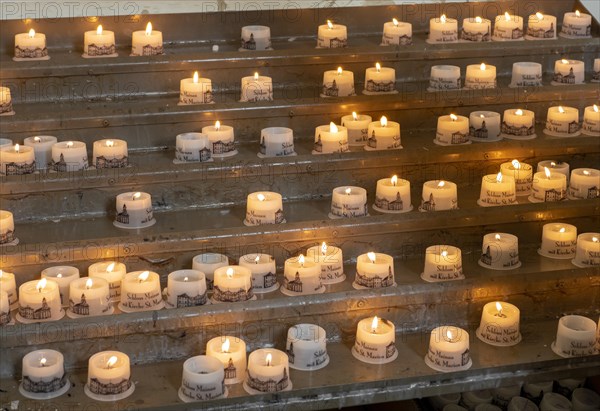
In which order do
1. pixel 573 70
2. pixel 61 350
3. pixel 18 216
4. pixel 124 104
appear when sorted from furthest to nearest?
pixel 573 70 < pixel 124 104 < pixel 18 216 < pixel 61 350

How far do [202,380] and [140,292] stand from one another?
13.0 inches

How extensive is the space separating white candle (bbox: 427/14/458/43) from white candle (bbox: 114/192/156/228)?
1.25m

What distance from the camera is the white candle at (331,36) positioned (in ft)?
12.2

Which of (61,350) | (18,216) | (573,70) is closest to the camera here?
(61,350)

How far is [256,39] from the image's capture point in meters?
3.71

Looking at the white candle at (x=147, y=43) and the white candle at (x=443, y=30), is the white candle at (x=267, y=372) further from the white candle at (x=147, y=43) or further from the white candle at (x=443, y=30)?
the white candle at (x=443, y=30)

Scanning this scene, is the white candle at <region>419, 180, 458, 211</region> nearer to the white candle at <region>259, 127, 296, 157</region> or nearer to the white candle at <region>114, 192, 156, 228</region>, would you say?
the white candle at <region>259, 127, 296, 157</region>

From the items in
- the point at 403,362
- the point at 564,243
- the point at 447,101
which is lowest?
the point at 403,362

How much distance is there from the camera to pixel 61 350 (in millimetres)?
2787

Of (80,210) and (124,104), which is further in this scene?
(124,104)

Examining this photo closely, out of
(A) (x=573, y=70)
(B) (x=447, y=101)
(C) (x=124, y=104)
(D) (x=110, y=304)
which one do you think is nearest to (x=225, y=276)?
(D) (x=110, y=304)

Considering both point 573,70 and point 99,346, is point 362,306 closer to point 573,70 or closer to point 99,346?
point 99,346

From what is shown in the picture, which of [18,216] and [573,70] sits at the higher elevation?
[573,70]

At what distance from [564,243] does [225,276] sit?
99 centimetres
